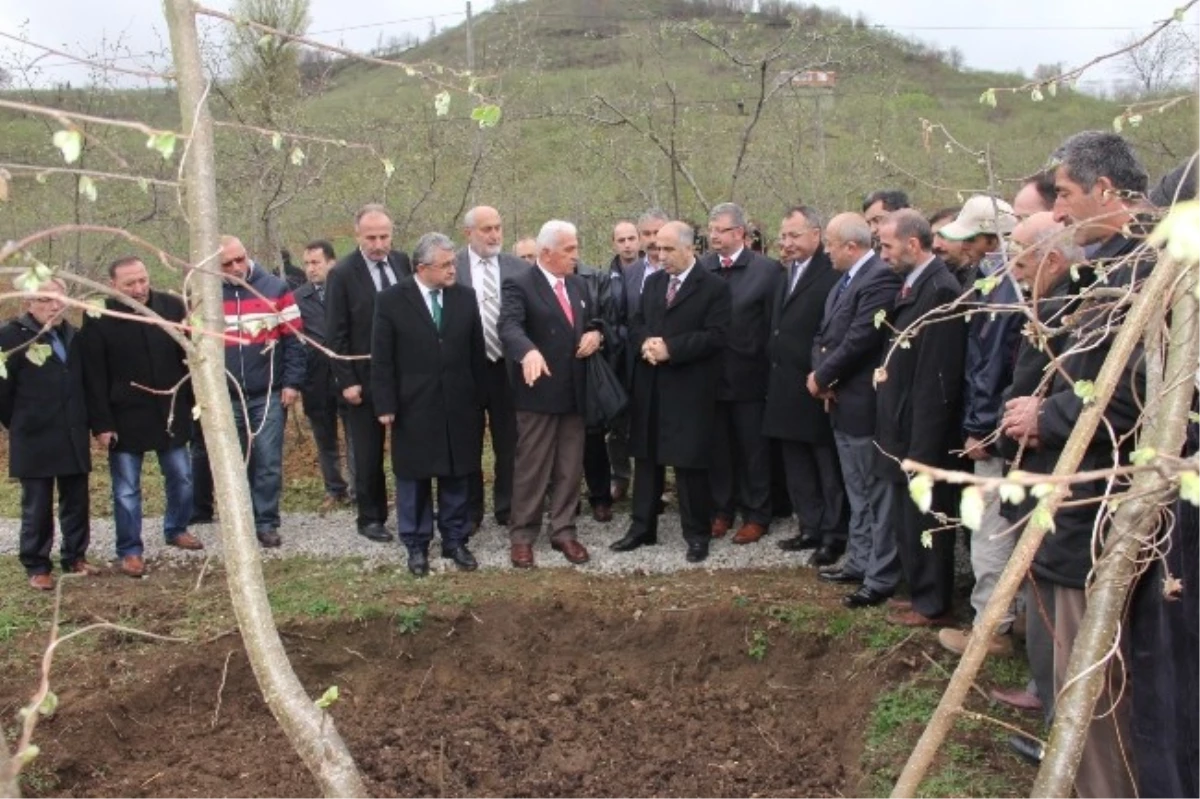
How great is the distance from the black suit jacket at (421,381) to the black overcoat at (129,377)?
1.25m

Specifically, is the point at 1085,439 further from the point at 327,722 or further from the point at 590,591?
the point at 590,591

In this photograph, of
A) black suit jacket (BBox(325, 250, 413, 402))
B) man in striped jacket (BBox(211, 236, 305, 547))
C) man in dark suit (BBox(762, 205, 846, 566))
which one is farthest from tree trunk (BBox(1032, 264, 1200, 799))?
man in striped jacket (BBox(211, 236, 305, 547))

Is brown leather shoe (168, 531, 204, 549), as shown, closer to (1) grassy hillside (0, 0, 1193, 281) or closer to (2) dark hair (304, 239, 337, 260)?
(2) dark hair (304, 239, 337, 260)

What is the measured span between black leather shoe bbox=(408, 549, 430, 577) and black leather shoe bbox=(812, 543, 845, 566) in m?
2.39

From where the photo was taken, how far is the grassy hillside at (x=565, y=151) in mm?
11352

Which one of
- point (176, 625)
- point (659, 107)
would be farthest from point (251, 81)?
point (176, 625)

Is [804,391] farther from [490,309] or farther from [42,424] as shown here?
[42,424]

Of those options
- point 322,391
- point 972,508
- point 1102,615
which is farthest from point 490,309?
point 972,508

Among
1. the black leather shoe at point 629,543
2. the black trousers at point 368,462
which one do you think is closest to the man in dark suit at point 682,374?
the black leather shoe at point 629,543

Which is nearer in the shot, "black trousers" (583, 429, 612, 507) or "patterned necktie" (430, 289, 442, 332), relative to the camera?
"patterned necktie" (430, 289, 442, 332)

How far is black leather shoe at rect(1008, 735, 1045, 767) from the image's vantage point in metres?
4.21

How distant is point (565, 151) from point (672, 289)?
9.34 m

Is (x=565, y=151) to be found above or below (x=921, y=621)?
above

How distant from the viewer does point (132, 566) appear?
699 centimetres
